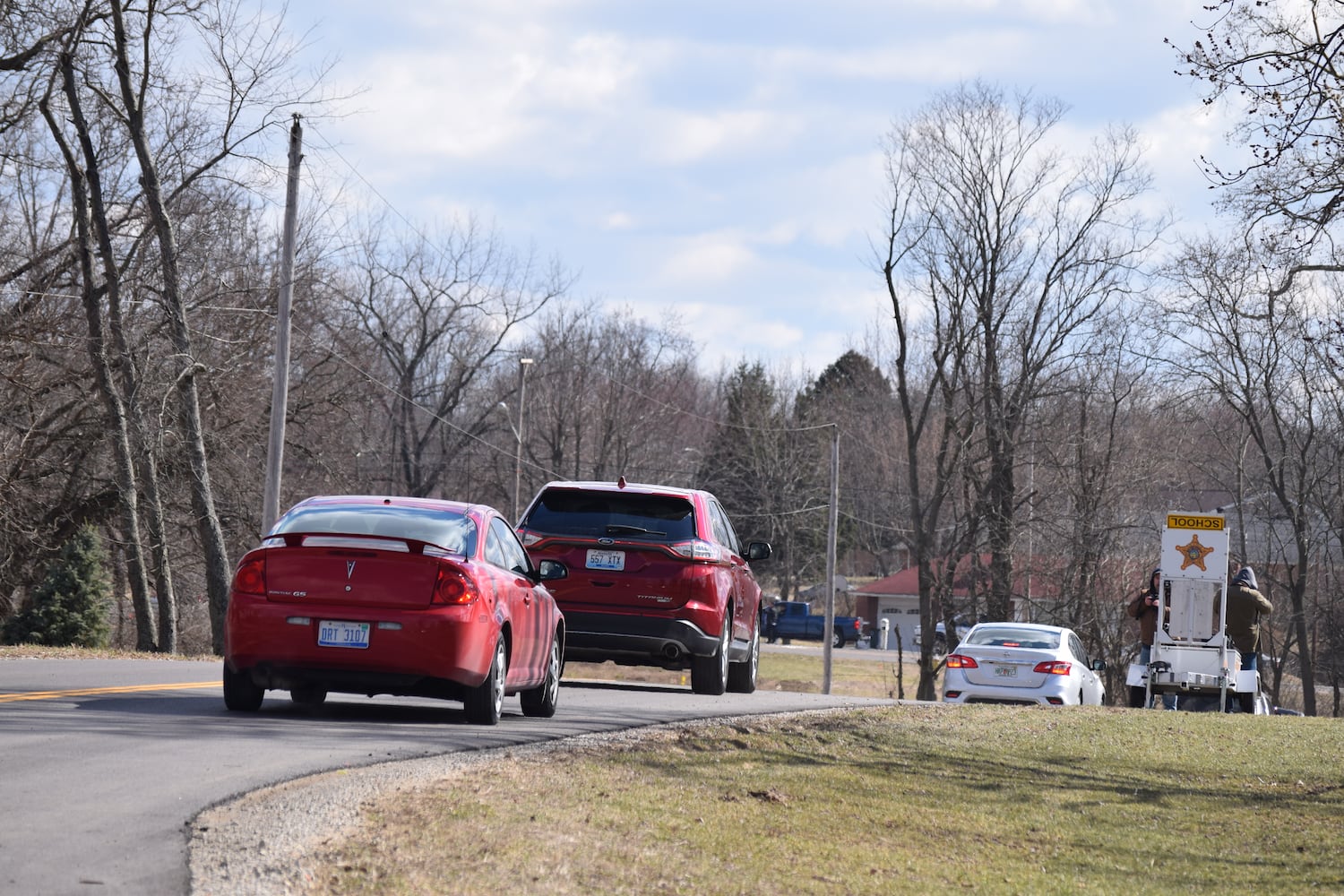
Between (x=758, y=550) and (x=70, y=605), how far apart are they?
1862cm

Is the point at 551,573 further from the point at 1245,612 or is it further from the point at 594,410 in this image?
the point at 594,410

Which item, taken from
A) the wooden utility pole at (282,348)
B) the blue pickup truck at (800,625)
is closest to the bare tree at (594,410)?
the blue pickup truck at (800,625)

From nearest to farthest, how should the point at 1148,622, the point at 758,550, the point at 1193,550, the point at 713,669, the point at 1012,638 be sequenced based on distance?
the point at 713,669, the point at 758,550, the point at 1012,638, the point at 1193,550, the point at 1148,622

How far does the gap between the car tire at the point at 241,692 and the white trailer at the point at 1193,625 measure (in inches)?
604

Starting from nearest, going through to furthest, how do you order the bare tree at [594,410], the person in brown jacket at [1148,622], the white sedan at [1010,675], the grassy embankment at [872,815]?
the grassy embankment at [872,815], the white sedan at [1010,675], the person in brown jacket at [1148,622], the bare tree at [594,410]

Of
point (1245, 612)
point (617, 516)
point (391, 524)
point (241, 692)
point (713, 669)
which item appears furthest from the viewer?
point (1245, 612)

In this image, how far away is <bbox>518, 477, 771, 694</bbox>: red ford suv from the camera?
1480cm

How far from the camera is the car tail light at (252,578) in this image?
10.8 metres

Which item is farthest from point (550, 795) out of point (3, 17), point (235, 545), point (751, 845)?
point (235, 545)

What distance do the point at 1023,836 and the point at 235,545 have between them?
31.5 meters

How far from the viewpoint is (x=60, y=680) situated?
44.4 feet

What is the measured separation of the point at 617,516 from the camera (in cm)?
1496

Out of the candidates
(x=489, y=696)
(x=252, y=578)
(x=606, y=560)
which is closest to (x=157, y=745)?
(x=252, y=578)

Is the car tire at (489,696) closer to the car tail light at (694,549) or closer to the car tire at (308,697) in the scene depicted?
the car tire at (308,697)
